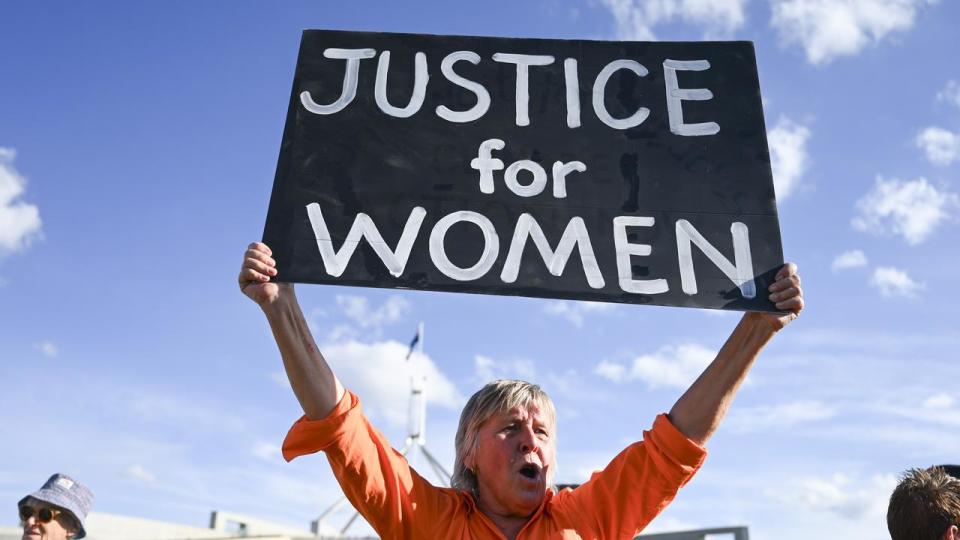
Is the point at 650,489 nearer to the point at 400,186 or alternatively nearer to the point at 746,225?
the point at 746,225

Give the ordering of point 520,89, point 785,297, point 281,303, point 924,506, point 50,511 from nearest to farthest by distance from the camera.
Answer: point 281,303 → point 785,297 → point 924,506 → point 520,89 → point 50,511

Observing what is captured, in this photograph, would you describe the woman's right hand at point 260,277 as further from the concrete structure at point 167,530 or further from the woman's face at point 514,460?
the concrete structure at point 167,530

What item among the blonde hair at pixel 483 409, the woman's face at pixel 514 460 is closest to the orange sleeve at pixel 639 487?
the woman's face at pixel 514 460

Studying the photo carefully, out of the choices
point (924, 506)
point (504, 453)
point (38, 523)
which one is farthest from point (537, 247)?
point (38, 523)

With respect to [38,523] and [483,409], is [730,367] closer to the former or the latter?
[483,409]

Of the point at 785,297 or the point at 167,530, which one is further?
the point at 167,530

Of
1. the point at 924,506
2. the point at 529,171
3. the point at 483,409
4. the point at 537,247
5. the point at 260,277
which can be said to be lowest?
the point at 924,506

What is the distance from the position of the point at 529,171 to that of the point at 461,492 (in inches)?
55.5

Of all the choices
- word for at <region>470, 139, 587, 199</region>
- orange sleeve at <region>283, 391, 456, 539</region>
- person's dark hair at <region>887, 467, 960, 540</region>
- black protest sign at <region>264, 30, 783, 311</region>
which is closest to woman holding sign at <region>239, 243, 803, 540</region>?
orange sleeve at <region>283, 391, 456, 539</region>

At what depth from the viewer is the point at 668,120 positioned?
3770mm

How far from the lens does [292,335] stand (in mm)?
3117

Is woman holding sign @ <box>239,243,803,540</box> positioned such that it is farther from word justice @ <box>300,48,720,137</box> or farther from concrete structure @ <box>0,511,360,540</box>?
concrete structure @ <box>0,511,360,540</box>

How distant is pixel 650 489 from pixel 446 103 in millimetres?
1927

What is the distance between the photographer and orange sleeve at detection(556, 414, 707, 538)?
10.4ft
